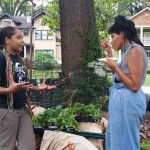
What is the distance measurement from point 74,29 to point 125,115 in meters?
3.22

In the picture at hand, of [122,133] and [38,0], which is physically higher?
[38,0]

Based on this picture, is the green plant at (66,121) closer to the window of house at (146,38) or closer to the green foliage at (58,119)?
the green foliage at (58,119)

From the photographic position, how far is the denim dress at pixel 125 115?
3762 mm

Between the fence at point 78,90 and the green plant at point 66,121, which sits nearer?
the green plant at point 66,121

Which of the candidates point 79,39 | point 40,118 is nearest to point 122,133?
point 40,118

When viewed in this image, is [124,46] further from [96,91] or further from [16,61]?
[96,91]

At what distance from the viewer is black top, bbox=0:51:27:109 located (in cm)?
413

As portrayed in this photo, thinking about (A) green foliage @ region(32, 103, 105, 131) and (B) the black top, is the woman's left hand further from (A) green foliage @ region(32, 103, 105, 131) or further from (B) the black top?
(A) green foliage @ region(32, 103, 105, 131)

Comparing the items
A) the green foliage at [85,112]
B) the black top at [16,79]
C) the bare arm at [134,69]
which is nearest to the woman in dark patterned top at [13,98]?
the black top at [16,79]

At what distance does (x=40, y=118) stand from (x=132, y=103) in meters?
1.64

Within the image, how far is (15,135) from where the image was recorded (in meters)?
4.32

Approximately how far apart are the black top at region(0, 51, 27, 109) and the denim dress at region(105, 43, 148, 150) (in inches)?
40.0

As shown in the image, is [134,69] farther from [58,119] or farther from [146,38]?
[146,38]

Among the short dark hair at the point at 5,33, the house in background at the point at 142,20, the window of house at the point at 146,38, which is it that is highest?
the house in background at the point at 142,20
